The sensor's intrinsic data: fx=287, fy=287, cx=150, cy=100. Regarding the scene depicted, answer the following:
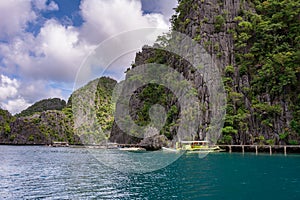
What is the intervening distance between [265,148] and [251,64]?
1726cm

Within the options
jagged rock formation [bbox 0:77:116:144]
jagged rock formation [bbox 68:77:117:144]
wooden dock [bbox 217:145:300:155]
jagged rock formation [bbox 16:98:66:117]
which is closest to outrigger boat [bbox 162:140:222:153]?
wooden dock [bbox 217:145:300:155]

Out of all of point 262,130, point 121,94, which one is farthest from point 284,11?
point 121,94

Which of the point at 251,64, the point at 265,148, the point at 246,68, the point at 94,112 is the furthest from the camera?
the point at 94,112

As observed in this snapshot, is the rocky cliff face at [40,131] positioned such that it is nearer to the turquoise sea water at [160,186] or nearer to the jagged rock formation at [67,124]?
the jagged rock formation at [67,124]

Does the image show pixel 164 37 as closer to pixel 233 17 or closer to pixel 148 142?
pixel 233 17

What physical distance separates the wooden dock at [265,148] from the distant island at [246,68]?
1020 mm

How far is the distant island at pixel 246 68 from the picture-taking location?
4969 centimetres

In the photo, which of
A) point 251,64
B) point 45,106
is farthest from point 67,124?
point 251,64

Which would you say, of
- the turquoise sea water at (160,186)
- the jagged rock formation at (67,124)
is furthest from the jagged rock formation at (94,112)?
the turquoise sea water at (160,186)

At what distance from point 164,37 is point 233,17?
2006 cm

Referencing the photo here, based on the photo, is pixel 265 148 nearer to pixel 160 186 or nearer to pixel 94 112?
pixel 160 186

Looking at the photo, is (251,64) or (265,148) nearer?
(265,148)

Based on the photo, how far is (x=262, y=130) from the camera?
5062 cm

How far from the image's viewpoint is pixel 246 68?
56.9 metres
